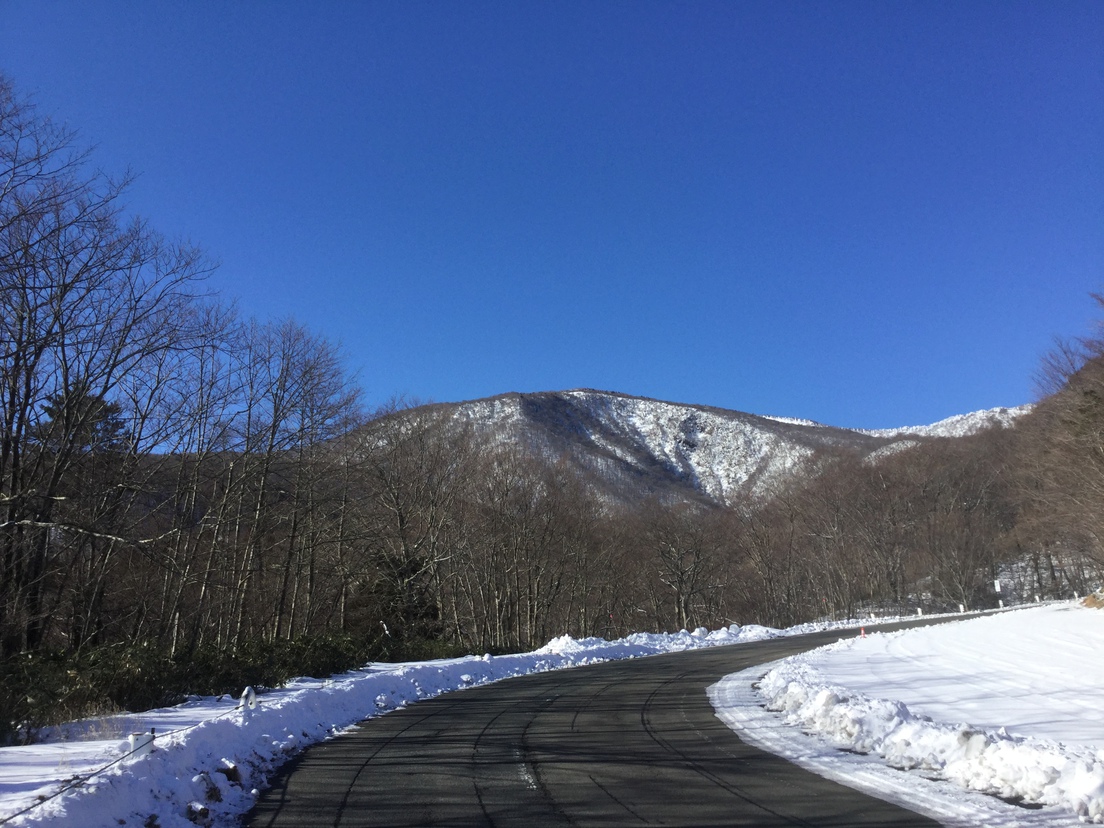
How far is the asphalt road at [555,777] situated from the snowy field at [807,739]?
0.45m

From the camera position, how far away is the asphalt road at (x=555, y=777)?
6211mm

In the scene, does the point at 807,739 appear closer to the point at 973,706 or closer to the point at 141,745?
the point at 973,706

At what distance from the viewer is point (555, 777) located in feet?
25.1

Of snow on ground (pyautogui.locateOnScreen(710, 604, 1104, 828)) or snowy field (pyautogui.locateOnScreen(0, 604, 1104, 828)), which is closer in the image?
snowy field (pyautogui.locateOnScreen(0, 604, 1104, 828))

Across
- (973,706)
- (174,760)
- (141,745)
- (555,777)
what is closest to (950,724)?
(973,706)

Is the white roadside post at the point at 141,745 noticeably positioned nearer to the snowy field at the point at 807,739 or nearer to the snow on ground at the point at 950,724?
the snowy field at the point at 807,739

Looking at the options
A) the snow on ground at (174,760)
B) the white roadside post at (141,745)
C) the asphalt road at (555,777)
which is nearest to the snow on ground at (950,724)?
the asphalt road at (555,777)

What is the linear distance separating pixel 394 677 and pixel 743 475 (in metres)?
181

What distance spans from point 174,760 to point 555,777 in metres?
3.73

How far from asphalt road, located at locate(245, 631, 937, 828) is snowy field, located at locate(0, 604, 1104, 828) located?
1.46ft

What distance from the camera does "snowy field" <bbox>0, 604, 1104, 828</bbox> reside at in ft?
20.0

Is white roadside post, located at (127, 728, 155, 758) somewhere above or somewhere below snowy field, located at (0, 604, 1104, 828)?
above

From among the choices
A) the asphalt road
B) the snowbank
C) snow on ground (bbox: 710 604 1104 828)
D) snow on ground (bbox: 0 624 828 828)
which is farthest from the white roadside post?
the snowbank

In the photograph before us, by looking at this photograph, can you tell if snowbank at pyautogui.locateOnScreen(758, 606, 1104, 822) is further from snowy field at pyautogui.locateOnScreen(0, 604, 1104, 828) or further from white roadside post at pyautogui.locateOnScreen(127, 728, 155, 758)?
white roadside post at pyautogui.locateOnScreen(127, 728, 155, 758)
